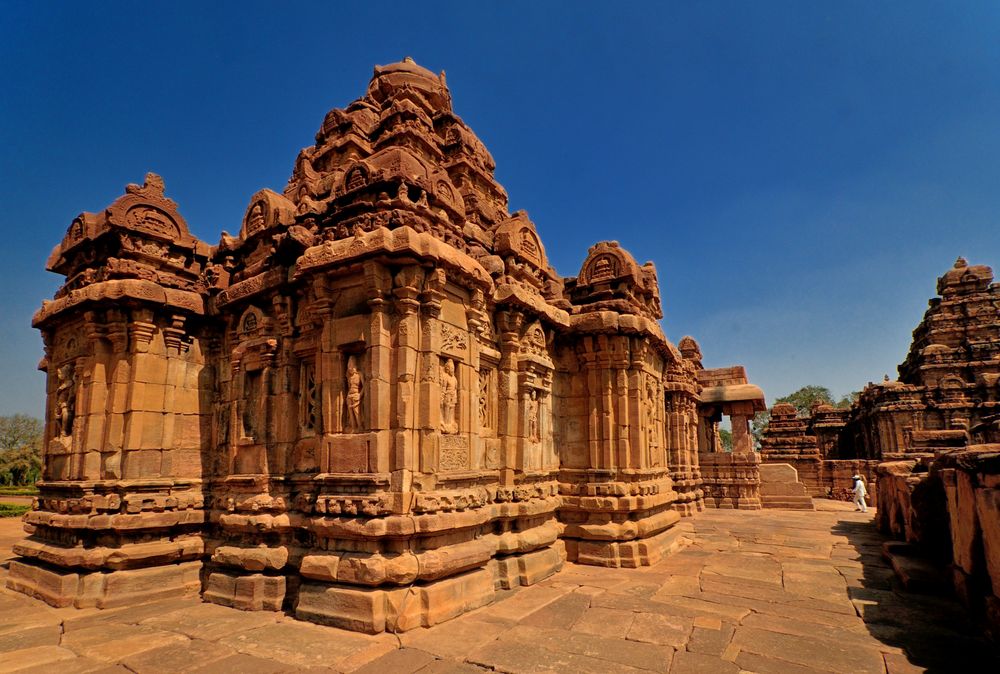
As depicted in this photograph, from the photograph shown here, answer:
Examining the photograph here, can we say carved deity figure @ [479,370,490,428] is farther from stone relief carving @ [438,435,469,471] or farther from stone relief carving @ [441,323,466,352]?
stone relief carving @ [441,323,466,352]

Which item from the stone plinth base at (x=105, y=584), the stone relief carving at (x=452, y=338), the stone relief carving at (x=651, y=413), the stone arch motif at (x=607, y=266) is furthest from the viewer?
the stone relief carving at (x=651, y=413)

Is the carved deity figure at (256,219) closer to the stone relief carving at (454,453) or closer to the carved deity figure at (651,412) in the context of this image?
the stone relief carving at (454,453)

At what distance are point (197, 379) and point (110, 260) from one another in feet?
6.98

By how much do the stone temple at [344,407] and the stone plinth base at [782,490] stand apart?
9.98 metres

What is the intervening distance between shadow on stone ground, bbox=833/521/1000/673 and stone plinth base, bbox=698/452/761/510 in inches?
384

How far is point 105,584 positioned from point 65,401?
3008mm

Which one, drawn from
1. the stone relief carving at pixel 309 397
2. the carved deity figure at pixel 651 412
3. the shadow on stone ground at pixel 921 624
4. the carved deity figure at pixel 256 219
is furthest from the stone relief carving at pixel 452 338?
the shadow on stone ground at pixel 921 624

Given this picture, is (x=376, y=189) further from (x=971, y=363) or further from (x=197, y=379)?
(x=971, y=363)

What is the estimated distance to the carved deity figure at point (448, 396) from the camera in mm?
6922

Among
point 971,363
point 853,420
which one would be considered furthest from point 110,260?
point 853,420

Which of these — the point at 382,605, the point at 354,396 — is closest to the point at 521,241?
the point at 354,396

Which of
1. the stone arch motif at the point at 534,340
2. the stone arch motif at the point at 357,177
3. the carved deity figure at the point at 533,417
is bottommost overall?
the carved deity figure at the point at 533,417

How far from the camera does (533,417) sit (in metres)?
9.00

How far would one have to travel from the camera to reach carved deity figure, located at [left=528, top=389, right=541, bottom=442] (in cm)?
886
